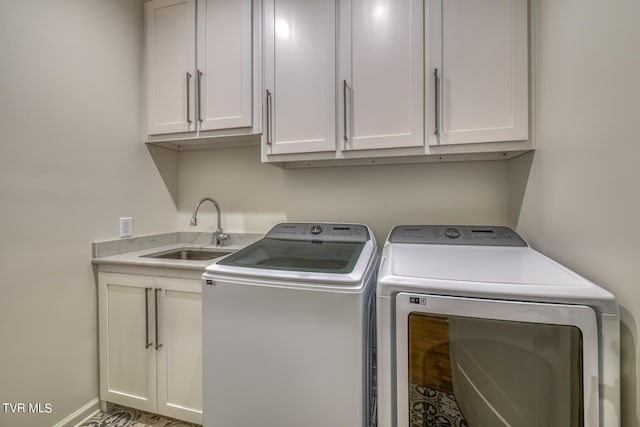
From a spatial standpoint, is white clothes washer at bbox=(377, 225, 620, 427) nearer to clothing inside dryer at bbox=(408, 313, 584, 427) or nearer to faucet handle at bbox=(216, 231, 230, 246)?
clothing inside dryer at bbox=(408, 313, 584, 427)

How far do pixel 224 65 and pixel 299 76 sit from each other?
493 millimetres

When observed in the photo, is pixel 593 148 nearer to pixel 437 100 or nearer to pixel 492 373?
pixel 437 100

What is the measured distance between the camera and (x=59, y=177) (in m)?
1.41

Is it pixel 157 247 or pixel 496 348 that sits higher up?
pixel 157 247

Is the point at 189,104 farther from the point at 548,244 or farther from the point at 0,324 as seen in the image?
the point at 548,244

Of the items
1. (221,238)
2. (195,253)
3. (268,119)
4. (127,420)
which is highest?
(268,119)

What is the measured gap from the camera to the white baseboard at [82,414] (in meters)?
1.43

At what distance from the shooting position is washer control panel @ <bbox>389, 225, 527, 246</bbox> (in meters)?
1.35

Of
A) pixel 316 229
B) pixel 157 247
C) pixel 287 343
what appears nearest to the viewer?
pixel 287 343

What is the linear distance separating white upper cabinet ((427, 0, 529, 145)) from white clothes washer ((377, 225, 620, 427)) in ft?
2.20

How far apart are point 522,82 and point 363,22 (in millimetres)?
818

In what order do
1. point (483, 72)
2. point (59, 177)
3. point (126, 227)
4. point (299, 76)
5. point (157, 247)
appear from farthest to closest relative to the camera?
point (157, 247), point (126, 227), point (299, 76), point (59, 177), point (483, 72)

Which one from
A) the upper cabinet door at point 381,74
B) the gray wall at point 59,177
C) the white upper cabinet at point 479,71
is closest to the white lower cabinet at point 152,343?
the gray wall at point 59,177

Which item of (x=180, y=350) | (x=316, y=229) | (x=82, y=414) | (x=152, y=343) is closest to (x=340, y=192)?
(x=316, y=229)
